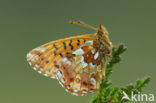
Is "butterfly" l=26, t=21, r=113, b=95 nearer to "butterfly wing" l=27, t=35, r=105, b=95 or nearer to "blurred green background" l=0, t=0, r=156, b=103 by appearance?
"butterfly wing" l=27, t=35, r=105, b=95

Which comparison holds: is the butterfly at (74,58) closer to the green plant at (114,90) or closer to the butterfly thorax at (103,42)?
the butterfly thorax at (103,42)

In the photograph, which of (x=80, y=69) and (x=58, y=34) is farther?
(x=58, y=34)

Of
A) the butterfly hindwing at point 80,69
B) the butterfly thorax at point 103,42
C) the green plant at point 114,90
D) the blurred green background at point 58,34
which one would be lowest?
the green plant at point 114,90

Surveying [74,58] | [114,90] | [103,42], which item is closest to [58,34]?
[74,58]

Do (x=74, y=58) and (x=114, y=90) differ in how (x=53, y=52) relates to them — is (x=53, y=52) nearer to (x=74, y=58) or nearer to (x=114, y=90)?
(x=74, y=58)

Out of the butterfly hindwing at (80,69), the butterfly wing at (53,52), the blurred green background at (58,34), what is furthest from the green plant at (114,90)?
the blurred green background at (58,34)

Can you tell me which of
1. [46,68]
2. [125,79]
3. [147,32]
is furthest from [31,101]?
[147,32]

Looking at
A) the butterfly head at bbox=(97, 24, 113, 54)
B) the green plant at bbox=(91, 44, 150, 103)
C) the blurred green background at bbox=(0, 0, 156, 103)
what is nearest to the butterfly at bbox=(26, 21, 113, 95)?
the butterfly head at bbox=(97, 24, 113, 54)
